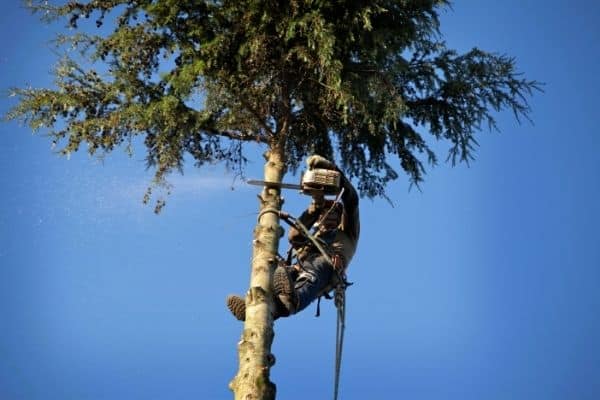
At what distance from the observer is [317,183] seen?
7.81 meters

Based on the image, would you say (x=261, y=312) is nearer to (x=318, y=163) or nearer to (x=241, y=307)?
(x=241, y=307)

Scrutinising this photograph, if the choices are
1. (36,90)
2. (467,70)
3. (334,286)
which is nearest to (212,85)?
(36,90)

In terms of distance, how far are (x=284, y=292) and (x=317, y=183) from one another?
1.21 metres

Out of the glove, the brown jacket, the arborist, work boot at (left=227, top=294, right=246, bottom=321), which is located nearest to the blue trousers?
the arborist

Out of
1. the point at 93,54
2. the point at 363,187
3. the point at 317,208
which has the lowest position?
the point at 317,208

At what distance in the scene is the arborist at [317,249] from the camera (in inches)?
297

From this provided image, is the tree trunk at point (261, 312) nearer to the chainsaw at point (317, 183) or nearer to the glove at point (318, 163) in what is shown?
the chainsaw at point (317, 183)

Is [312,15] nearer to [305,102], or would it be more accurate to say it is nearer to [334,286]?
[305,102]

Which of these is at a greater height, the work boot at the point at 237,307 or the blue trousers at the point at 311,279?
the blue trousers at the point at 311,279

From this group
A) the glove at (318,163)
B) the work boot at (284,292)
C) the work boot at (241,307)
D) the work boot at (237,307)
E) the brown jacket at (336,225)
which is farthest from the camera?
the brown jacket at (336,225)

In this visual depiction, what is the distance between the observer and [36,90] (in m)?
9.02

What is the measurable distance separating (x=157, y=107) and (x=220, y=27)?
A: 4.10 ft

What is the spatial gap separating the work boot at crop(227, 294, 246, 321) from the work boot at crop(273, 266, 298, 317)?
0.36 metres

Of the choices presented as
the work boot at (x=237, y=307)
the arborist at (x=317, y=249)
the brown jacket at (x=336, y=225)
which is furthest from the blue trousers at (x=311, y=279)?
the work boot at (x=237, y=307)
